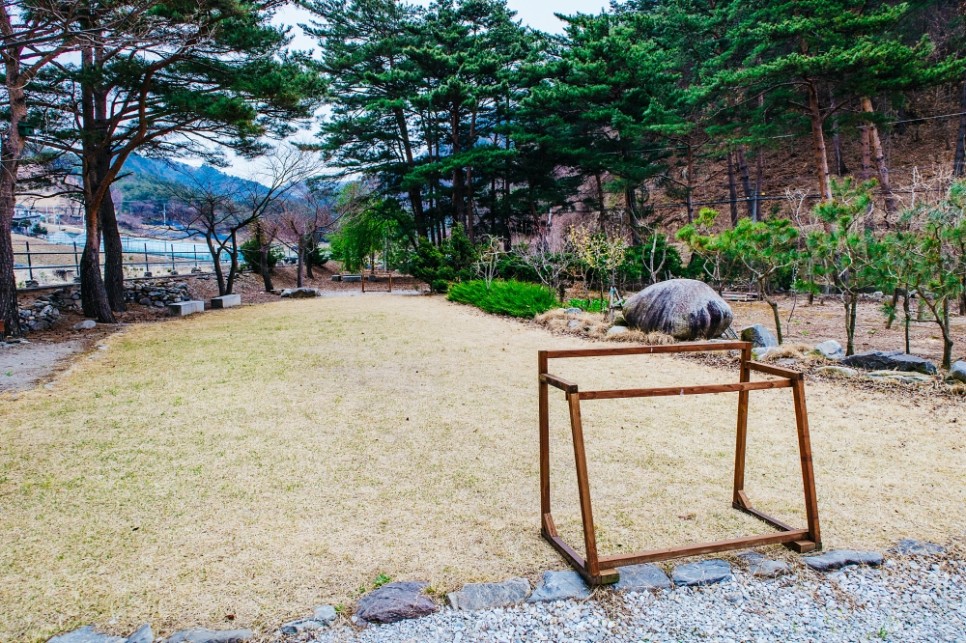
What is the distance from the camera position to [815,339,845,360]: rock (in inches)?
220

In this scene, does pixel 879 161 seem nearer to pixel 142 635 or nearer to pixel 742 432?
pixel 742 432

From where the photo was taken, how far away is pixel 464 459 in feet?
10.9

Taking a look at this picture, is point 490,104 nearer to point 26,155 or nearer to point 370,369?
point 26,155

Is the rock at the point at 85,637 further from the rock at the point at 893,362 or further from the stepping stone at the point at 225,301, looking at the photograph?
the stepping stone at the point at 225,301

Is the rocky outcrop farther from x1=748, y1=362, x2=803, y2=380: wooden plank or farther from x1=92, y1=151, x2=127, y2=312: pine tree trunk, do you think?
x1=748, y1=362, x2=803, y2=380: wooden plank

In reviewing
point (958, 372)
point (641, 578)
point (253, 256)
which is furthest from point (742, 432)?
point (253, 256)

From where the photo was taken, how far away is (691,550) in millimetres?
2039

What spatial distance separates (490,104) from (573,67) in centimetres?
455

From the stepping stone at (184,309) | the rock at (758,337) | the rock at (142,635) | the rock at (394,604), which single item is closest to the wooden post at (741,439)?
the rock at (394,604)

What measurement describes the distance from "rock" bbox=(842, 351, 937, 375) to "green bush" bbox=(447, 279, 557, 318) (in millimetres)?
5077

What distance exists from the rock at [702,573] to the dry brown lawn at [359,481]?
20 centimetres

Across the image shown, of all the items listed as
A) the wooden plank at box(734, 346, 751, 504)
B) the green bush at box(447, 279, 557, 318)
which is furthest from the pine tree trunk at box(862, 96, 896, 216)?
the wooden plank at box(734, 346, 751, 504)

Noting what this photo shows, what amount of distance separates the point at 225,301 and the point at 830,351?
1211cm

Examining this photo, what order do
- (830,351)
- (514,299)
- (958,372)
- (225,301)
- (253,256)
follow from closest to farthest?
(958,372)
(830,351)
(514,299)
(225,301)
(253,256)
